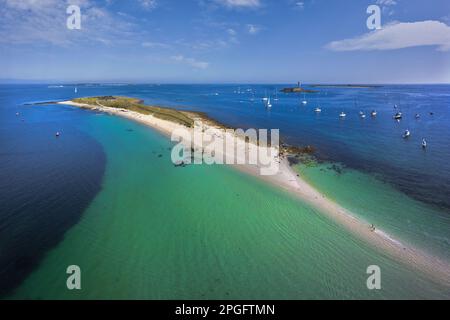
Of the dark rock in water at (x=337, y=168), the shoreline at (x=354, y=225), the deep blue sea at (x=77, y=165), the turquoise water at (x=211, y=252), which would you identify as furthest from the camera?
the dark rock in water at (x=337, y=168)

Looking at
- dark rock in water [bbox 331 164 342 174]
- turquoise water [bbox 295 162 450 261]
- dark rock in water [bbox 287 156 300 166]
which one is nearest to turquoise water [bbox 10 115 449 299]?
turquoise water [bbox 295 162 450 261]

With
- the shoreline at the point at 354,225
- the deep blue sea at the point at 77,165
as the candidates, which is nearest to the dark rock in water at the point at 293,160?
the shoreline at the point at 354,225

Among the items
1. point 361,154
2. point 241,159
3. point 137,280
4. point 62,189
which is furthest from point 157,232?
→ point 361,154

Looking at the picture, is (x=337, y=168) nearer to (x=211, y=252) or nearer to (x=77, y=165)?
(x=211, y=252)

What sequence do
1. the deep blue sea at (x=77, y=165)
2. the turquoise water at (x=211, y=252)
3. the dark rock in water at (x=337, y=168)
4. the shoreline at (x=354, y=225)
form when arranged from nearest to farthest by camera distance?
the turquoise water at (x=211, y=252) → the shoreline at (x=354, y=225) → the deep blue sea at (x=77, y=165) → the dark rock in water at (x=337, y=168)

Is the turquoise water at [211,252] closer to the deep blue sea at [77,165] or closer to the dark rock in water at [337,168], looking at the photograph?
the deep blue sea at [77,165]

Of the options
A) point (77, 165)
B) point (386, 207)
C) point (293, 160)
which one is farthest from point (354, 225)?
point (77, 165)

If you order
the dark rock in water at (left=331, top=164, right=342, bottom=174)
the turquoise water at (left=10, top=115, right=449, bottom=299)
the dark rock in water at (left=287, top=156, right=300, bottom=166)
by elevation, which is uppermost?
the dark rock in water at (left=287, top=156, right=300, bottom=166)

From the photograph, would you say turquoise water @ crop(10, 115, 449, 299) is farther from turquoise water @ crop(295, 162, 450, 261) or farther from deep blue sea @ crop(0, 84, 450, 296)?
turquoise water @ crop(295, 162, 450, 261)
